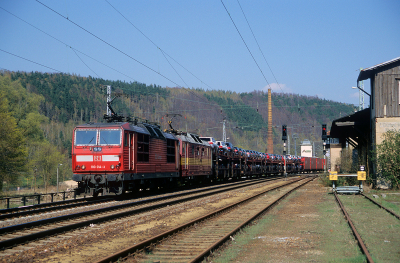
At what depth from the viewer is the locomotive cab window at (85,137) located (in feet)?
57.6

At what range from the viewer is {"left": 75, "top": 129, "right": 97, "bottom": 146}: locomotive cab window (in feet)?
57.6

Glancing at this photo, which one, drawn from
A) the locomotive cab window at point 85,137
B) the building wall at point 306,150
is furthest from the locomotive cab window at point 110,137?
the building wall at point 306,150

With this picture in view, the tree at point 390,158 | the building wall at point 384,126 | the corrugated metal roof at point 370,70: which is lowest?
the tree at point 390,158

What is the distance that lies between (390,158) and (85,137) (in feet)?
52.6

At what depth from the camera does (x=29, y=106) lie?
5384 cm

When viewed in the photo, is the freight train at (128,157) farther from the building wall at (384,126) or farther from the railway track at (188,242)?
the building wall at (384,126)

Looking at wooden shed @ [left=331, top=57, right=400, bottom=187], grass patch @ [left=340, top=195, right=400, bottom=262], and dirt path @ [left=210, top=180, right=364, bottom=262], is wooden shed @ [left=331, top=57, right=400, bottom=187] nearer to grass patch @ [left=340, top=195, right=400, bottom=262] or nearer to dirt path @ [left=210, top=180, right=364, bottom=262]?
grass patch @ [left=340, top=195, right=400, bottom=262]

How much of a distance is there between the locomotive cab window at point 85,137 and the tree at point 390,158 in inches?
608

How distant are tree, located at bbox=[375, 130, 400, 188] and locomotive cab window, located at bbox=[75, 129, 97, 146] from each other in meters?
15.4

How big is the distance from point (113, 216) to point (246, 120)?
167m

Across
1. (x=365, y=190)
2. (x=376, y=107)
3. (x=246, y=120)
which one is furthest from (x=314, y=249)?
(x=246, y=120)

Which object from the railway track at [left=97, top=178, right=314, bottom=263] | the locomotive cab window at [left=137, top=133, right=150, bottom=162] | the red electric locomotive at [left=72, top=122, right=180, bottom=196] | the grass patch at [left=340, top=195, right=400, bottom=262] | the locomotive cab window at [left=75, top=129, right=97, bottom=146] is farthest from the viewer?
the locomotive cab window at [left=137, top=133, right=150, bottom=162]

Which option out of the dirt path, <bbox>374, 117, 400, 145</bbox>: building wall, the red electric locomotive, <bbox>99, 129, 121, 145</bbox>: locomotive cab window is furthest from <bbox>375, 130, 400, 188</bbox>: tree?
→ <bbox>99, 129, 121, 145</bbox>: locomotive cab window

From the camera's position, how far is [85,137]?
1769 cm
